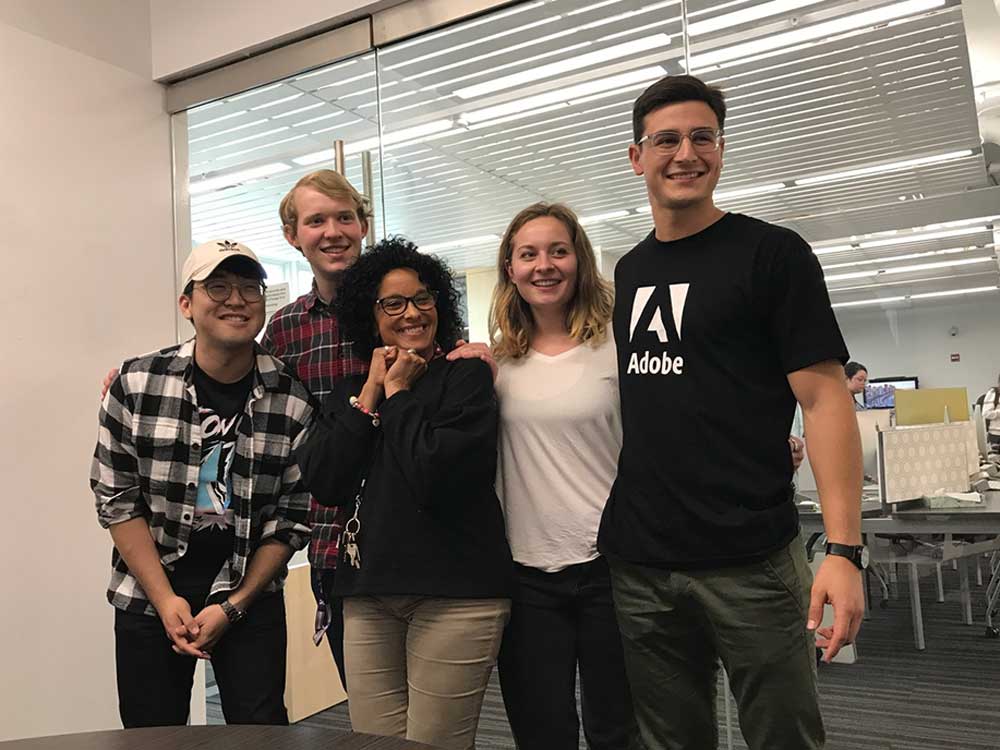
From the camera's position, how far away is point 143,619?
1.85 m

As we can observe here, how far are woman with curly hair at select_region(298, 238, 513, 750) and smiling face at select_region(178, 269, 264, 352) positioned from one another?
32cm

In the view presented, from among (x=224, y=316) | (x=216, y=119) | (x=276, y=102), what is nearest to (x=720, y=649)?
(x=224, y=316)

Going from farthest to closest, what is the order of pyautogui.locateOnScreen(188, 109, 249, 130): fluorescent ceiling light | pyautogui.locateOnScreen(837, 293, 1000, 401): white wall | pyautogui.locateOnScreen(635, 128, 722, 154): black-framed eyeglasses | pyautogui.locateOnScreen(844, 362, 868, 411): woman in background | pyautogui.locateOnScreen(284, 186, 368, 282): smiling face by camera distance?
pyautogui.locateOnScreen(188, 109, 249, 130): fluorescent ceiling light < pyautogui.locateOnScreen(844, 362, 868, 411): woman in background < pyautogui.locateOnScreen(837, 293, 1000, 401): white wall < pyautogui.locateOnScreen(284, 186, 368, 282): smiling face < pyautogui.locateOnScreen(635, 128, 722, 154): black-framed eyeglasses

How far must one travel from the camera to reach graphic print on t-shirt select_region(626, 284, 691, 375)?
1.53m

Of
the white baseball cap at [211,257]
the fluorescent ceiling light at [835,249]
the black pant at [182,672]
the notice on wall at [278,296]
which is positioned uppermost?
the notice on wall at [278,296]

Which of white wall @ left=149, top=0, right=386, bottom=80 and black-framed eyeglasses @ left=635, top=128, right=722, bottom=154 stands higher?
white wall @ left=149, top=0, right=386, bottom=80

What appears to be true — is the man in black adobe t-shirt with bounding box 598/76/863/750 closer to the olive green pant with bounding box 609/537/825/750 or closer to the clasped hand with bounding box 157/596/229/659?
the olive green pant with bounding box 609/537/825/750

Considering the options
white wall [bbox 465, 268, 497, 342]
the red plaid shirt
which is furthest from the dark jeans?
white wall [bbox 465, 268, 497, 342]

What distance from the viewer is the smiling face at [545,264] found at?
1.82 meters

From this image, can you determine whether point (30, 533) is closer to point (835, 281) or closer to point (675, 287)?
point (675, 287)

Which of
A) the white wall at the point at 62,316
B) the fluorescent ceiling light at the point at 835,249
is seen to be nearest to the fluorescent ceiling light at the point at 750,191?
the fluorescent ceiling light at the point at 835,249

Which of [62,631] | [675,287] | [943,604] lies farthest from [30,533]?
[943,604]

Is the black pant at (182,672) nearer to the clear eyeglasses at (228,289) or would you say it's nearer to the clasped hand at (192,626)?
the clasped hand at (192,626)

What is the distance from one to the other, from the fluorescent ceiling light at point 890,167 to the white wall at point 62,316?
8.63 feet
